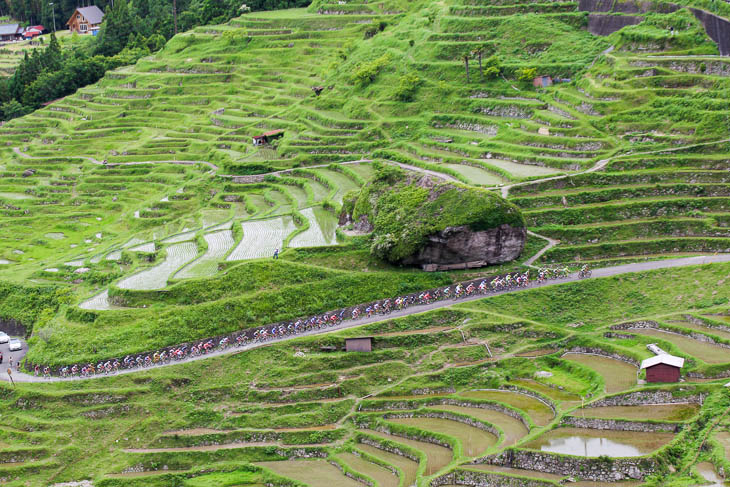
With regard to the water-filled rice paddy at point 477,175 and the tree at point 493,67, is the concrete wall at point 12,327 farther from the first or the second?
the tree at point 493,67

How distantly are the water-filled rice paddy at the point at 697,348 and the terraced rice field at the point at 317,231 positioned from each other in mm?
17605

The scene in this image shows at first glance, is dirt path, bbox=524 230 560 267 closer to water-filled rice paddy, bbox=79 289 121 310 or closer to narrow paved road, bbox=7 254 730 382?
narrow paved road, bbox=7 254 730 382

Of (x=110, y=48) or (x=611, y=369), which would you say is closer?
(x=611, y=369)

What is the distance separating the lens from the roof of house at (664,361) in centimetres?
3766

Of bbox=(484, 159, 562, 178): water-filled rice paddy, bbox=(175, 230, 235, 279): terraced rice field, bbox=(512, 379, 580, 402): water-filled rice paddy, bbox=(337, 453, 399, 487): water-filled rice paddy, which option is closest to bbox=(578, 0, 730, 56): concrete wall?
bbox=(484, 159, 562, 178): water-filled rice paddy

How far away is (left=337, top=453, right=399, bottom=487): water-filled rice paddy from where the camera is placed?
1425 inches

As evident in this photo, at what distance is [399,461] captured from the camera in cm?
3766

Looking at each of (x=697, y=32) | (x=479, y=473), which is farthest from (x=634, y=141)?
(x=479, y=473)

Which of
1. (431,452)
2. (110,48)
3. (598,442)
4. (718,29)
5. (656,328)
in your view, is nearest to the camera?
(598,442)

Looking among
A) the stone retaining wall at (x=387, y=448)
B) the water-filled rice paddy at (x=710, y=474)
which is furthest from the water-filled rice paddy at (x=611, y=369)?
the stone retaining wall at (x=387, y=448)

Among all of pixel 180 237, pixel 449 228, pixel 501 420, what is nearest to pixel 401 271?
pixel 449 228

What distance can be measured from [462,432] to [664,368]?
803cm

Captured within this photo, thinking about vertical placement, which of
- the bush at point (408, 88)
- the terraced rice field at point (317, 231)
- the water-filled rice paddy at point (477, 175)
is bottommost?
the terraced rice field at point (317, 231)

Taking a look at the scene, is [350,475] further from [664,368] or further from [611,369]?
[664,368]
